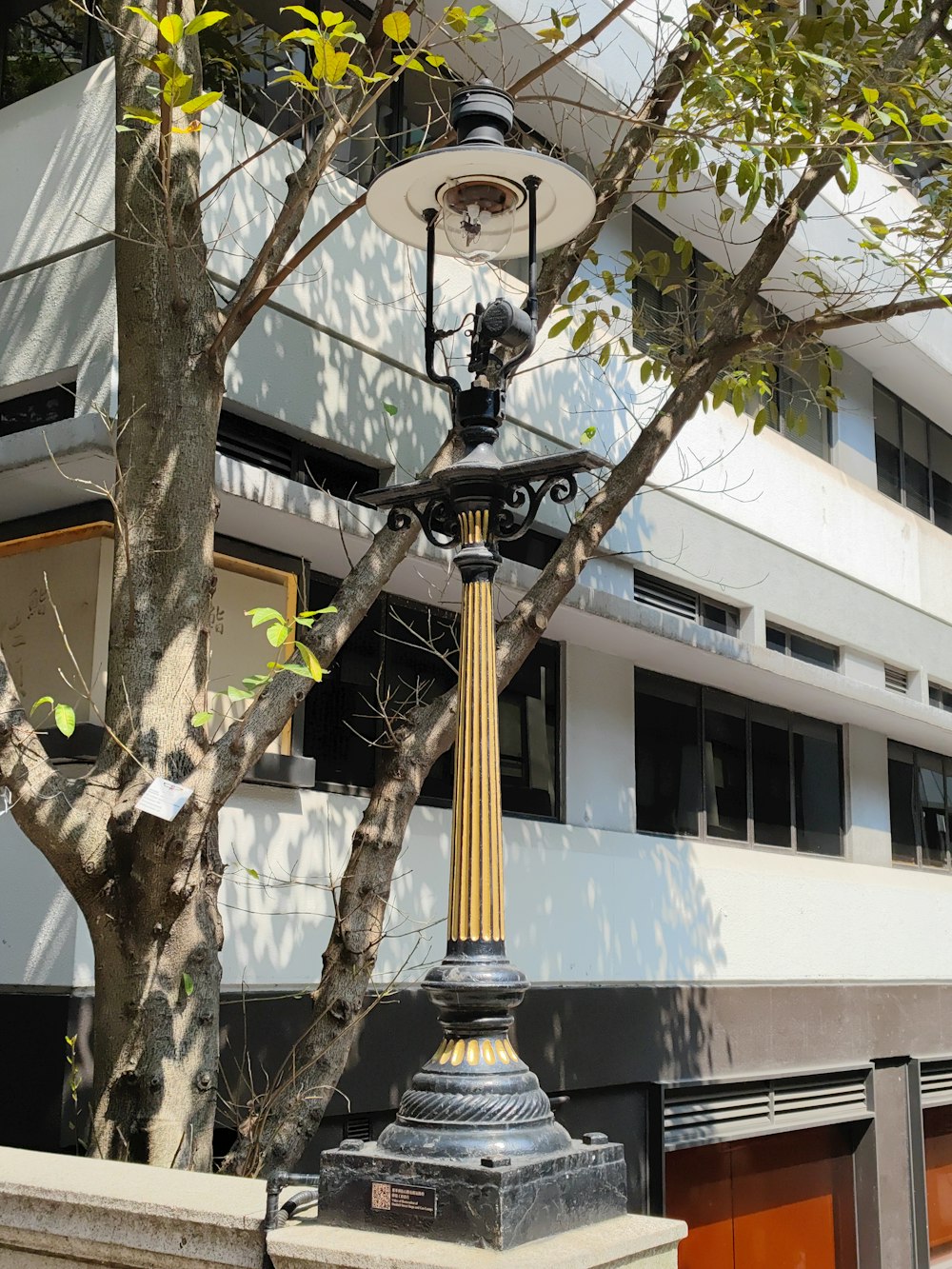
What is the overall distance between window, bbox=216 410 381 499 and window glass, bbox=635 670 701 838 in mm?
3713

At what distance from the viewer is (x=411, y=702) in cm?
923

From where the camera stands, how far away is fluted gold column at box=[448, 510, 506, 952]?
4004mm

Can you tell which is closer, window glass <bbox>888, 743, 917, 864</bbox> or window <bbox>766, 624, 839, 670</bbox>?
window <bbox>766, 624, 839, 670</bbox>

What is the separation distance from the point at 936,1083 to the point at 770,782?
161 inches

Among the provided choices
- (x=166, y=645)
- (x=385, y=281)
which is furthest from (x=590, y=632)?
(x=166, y=645)

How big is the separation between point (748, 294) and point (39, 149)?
4.11m

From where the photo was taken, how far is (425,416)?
9.71 meters

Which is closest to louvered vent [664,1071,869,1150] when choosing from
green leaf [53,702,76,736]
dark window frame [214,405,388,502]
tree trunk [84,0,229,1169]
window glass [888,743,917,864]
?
window glass [888,743,917,864]

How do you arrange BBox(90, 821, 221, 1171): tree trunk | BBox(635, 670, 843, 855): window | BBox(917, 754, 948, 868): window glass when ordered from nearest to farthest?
BBox(90, 821, 221, 1171): tree trunk → BBox(635, 670, 843, 855): window → BBox(917, 754, 948, 868): window glass

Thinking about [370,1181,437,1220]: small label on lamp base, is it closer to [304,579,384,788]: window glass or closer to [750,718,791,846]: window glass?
[304,579,384,788]: window glass

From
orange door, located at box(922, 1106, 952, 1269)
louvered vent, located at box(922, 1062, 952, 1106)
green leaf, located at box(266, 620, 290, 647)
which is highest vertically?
green leaf, located at box(266, 620, 290, 647)

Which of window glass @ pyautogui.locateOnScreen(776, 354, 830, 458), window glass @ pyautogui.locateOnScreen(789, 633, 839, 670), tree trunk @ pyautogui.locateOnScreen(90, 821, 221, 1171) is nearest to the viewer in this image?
tree trunk @ pyautogui.locateOnScreen(90, 821, 221, 1171)

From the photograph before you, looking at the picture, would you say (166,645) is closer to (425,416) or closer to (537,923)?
(425,416)

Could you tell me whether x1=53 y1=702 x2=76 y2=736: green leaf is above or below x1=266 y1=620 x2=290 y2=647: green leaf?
below
